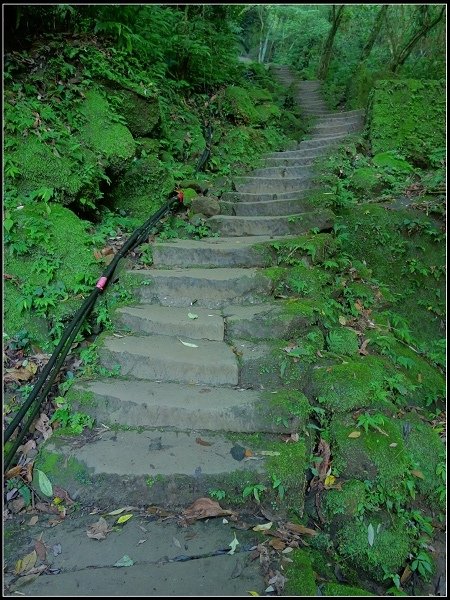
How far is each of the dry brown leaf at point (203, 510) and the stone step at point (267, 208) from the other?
4515 mm

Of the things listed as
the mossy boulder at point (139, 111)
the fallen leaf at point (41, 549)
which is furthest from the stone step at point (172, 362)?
the mossy boulder at point (139, 111)

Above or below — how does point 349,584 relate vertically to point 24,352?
below

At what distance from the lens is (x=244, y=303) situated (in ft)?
15.0

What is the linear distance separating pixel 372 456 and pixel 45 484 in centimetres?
238

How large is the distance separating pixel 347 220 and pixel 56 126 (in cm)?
400

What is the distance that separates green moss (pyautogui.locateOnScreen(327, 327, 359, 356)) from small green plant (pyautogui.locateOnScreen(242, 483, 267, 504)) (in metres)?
1.62

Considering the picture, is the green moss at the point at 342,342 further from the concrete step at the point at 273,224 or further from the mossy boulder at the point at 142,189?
the mossy boulder at the point at 142,189

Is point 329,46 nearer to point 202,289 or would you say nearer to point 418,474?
point 202,289

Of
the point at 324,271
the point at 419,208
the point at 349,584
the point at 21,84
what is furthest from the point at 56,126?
the point at 349,584

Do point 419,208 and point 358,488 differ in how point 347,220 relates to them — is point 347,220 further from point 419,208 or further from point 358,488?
point 358,488

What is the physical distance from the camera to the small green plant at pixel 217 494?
2.93 m

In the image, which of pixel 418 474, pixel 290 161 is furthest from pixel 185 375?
pixel 290 161

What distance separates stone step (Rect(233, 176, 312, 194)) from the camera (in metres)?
7.30

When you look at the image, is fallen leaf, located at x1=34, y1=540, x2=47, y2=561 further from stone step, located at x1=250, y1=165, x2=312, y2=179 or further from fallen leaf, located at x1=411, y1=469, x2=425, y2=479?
stone step, located at x1=250, y1=165, x2=312, y2=179
